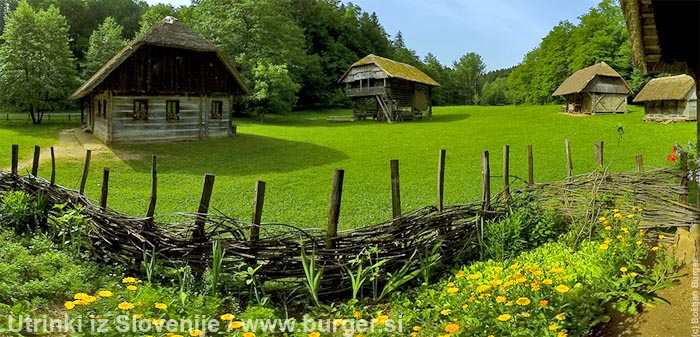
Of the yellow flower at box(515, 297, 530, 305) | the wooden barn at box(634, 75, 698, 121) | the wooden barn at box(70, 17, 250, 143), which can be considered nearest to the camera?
the yellow flower at box(515, 297, 530, 305)

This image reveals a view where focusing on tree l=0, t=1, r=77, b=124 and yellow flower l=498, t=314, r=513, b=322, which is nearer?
yellow flower l=498, t=314, r=513, b=322

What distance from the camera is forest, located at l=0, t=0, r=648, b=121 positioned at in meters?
30.2

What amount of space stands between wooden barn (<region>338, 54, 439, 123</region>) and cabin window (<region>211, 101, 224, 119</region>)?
14.0m

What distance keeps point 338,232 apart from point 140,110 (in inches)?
780

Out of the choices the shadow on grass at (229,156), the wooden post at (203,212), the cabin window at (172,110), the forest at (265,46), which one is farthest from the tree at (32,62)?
the wooden post at (203,212)

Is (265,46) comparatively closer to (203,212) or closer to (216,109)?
(216,109)

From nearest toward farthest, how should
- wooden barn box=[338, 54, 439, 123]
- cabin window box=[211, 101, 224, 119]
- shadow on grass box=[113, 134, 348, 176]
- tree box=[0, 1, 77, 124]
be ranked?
shadow on grass box=[113, 134, 348, 176] < cabin window box=[211, 101, 224, 119] < tree box=[0, 1, 77, 124] < wooden barn box=[338, 54, 439, 123]

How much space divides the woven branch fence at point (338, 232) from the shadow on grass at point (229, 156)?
35.4 feet

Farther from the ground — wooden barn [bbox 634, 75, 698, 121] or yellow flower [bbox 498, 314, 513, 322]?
wooden barn [bbox 634, 75, 698, 121]

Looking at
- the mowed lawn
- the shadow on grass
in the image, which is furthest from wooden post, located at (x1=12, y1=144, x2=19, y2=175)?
the shadow on grass

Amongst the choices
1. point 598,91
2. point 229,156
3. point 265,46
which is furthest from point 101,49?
point 598,91

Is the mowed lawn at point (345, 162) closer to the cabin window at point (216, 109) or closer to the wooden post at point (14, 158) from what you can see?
the cabin window at point (216, 109)

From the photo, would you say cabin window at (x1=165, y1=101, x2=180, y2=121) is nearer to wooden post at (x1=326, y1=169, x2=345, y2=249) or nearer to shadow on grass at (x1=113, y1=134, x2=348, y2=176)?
shadow on grass at (x1=113, y1=134, x2=348, y2=176)

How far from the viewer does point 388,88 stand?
118 ft
